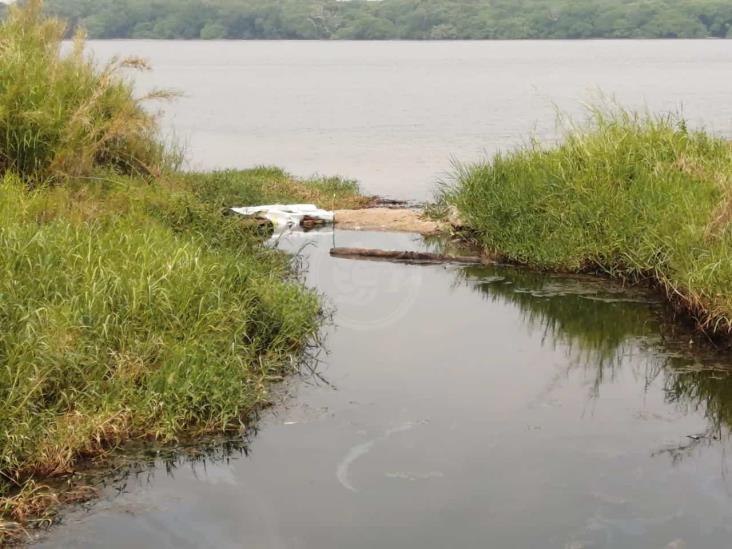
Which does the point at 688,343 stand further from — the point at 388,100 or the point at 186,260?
the point at 388,100

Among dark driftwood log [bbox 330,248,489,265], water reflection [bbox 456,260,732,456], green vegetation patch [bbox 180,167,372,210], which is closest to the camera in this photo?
water reflection [bbox 456,260,732,456]

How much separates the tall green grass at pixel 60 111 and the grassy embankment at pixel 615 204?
3.85 metres

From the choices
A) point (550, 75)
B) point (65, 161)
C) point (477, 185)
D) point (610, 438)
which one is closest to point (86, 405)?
point (610, 438)

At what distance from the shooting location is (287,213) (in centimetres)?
1320

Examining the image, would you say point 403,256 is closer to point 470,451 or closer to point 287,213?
point 287,213

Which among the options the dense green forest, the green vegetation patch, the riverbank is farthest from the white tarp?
the dense green forest

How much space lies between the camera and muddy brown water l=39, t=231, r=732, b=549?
5730 millimetres

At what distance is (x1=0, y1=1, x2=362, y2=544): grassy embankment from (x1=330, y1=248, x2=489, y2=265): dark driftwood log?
91 centimetres

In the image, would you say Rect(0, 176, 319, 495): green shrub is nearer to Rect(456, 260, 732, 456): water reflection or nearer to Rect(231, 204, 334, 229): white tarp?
Rect(456, 260, 732, 456): water reflection

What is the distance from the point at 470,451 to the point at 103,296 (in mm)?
2705

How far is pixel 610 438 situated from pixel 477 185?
214 inches

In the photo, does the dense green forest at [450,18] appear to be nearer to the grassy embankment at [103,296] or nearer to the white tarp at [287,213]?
the white tarp at [287,213]

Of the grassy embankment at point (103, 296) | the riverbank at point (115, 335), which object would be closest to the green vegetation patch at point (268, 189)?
the grassy embankment at point (103, 296)

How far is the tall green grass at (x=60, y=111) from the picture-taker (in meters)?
9.96
